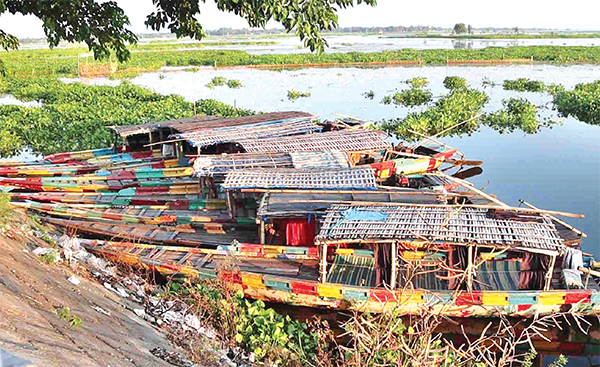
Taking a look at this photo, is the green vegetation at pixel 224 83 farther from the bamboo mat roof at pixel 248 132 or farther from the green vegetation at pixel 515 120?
the bamboo mat roof at pixel 248 132

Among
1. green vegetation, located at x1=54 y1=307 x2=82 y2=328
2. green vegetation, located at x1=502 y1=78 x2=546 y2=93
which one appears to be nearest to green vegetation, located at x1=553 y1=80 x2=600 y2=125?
green vegetation, located at x1=502 y1=78 x2=546 y2=93

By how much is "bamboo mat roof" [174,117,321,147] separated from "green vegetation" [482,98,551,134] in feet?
43.9

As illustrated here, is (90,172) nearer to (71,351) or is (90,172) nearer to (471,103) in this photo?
(71,351)

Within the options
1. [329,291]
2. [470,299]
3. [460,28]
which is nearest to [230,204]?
[329,291]

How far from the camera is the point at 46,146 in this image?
20.7 meters

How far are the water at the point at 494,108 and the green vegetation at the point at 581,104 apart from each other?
0.85m

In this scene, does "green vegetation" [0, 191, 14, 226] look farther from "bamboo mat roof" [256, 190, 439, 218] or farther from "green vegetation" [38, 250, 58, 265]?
"bamboo mat roof" [256, 190, 439, 218]

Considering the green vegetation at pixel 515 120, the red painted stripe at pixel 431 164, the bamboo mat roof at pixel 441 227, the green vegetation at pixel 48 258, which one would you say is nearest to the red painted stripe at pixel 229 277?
the bamboo mat roof at pixel 441 227

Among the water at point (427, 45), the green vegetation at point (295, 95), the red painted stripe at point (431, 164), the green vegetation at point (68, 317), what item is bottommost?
the red painted stripe at point (431, 164)

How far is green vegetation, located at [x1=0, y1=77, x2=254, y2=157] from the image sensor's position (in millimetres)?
20617

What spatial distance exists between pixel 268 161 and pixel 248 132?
241 cm

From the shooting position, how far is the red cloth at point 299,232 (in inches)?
390

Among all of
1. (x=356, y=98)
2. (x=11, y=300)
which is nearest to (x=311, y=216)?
(x=11, y=300)

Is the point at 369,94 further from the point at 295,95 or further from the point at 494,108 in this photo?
the point at 494,108
